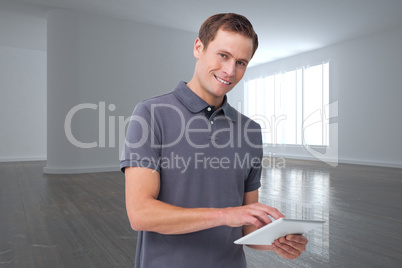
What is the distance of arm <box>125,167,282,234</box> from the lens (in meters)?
0.68

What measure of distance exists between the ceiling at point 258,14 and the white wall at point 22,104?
1.05 m

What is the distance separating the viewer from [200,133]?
0.88 m

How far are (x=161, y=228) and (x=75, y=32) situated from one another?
7200mm

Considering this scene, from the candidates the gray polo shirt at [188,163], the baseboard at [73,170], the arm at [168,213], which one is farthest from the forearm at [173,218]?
the baseboard at [73,170]

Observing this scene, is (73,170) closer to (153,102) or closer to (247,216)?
(153,102)

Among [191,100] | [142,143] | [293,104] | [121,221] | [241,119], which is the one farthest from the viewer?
[293,104]

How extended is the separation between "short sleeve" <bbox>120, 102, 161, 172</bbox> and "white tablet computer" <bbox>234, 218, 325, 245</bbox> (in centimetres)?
26

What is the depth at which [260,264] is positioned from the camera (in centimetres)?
233

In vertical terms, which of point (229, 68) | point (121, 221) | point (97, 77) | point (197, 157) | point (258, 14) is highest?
point (258, 14)

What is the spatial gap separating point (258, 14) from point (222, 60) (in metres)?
7.00

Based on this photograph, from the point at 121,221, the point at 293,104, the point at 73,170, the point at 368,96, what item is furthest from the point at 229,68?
the point at 293,104

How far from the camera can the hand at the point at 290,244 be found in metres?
0.80

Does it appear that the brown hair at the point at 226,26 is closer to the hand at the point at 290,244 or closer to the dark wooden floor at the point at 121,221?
the hand at the point at 290,244

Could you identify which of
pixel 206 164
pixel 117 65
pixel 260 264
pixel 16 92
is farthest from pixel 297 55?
pixel 206 164
